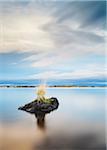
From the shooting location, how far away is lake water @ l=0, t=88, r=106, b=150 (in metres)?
2.25

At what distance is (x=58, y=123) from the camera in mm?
2271

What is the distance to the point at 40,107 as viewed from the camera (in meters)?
2.27

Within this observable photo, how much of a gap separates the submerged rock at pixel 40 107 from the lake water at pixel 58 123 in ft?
0.09

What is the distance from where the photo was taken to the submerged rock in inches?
89.0

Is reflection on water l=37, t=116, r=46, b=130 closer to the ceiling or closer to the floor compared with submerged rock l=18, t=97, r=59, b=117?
closer to the floor

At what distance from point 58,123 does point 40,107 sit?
159mm

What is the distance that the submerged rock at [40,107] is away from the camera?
2260 mm

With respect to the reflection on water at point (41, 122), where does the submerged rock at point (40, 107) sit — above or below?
above

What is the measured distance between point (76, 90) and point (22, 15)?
1.99 ft

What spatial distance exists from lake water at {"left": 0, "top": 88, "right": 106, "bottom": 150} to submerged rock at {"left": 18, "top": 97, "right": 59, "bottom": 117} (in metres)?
0.03

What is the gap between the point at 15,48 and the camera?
228 centimetres

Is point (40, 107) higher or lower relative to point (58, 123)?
higher

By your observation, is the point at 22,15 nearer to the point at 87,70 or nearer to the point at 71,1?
the point at 71,1

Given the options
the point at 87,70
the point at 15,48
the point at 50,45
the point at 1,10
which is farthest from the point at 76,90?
the point at 1,10
